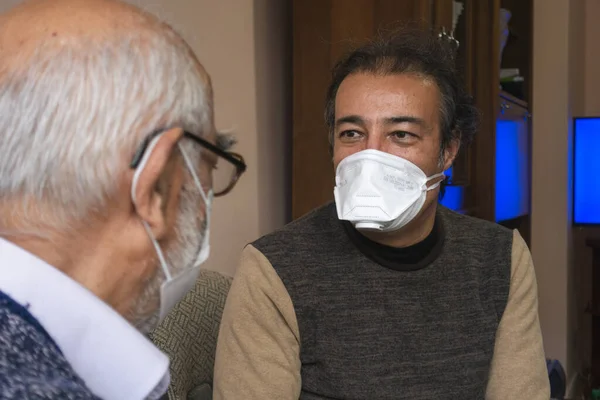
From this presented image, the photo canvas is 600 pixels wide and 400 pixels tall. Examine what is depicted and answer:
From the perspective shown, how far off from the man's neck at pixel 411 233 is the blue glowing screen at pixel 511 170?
1589 millimetres

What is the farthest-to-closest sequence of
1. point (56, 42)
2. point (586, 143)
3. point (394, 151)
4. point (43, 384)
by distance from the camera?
point (586, 143), point (394, 151), point (56, 42), point (43, 384)

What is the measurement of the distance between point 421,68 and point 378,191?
0.29 meters

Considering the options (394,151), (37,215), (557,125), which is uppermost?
(557,125)

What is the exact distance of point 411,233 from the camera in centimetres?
138

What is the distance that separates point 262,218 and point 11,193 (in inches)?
51.0

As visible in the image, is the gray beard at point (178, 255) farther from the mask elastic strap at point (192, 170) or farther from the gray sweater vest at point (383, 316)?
the gray sweater vest at point (383, 316)

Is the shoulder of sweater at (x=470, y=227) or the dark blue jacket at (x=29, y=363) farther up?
the shoulder of sweater at (x=470, y=227)

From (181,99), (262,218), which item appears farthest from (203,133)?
(262,218)

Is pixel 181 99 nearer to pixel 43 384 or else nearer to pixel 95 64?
pixel 95 64

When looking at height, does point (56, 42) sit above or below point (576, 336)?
above

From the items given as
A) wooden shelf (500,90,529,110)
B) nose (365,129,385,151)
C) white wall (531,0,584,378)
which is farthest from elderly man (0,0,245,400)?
white wall (531,0,584,378)

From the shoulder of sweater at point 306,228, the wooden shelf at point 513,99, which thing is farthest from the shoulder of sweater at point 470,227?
the wooden shelf at point 513,99

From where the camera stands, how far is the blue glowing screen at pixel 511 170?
309cm

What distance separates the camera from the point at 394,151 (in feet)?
4.39
